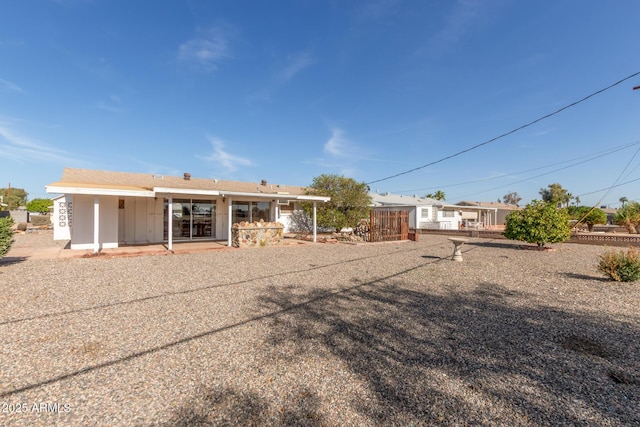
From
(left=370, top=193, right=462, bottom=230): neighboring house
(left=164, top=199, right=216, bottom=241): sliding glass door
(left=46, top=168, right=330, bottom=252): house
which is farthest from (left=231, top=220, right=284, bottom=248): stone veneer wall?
(left=370, top=193, right=462, bottom=230): neighboring house

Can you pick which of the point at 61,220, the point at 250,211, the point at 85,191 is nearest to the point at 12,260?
the point at 85,191

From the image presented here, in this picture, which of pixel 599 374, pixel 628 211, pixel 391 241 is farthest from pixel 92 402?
pixel 628 211

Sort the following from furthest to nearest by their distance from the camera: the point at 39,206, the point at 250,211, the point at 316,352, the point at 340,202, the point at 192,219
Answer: the point at 39,206 → the point at 340,202 → the point at 250,211 → the point at 192,219 → the point at 316,352

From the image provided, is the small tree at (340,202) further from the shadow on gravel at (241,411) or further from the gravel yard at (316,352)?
the shadow on gravel at (241,411)

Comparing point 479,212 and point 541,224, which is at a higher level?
point 479,212

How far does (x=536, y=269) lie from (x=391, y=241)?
28.5 feet

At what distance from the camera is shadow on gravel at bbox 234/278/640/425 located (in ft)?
8.41

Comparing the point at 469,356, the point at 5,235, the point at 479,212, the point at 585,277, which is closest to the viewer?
the point at 469,356

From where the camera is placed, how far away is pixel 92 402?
2660 millimetres

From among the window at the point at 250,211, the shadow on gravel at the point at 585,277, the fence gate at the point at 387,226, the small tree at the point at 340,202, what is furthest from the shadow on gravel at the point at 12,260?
the shadow on gravel at the point at 585,277

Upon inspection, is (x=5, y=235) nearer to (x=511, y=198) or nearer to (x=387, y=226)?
(x=387, y=226)

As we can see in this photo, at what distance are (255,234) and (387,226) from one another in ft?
26.3

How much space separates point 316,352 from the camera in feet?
11.9

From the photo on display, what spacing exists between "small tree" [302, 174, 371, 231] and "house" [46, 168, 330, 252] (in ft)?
9.33
